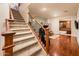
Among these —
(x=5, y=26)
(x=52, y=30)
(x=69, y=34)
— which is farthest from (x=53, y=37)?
(x=5, y=26)

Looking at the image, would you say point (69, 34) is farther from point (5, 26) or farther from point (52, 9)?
point (5, 26)

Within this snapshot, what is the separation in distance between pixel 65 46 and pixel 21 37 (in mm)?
785

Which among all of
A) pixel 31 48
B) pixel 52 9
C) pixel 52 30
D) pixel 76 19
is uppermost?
pixel 52 9

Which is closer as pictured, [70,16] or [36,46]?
[70,16]

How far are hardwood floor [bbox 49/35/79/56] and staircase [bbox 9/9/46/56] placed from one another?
0.41m

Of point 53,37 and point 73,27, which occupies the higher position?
point 73,27

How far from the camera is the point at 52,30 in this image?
6.30ft

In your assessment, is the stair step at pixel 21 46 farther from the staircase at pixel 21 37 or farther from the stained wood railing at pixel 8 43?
the stained wood railing at pixel 8 43

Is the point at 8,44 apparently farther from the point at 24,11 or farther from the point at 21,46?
the point at 24,11

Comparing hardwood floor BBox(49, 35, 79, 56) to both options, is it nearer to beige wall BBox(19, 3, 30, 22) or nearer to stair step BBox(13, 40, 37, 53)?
stair step BBox(13, 40, 37, 53)

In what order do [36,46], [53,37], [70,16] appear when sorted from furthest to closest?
[36,46] < [53,37] < [70,16]

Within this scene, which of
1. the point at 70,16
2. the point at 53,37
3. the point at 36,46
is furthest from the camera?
the point at 36,46

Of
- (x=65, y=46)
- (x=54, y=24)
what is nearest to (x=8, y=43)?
(x=54, y=24)

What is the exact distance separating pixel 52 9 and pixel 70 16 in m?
0.32
